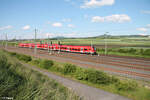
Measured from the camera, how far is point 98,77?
14766mm

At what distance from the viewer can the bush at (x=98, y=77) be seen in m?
14.6

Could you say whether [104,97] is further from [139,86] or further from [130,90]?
[139,86]

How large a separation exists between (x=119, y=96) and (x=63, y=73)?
9729mm

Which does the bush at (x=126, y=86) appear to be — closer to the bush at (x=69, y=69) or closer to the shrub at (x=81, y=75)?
the shrub at (x=81, y=75)

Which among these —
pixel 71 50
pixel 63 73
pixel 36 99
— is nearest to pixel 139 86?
pixel 63 73

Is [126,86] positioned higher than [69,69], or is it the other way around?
[69,69]

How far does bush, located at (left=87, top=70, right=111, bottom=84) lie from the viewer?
47.9 feet

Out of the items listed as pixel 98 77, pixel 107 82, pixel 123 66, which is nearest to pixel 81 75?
pixel 98 77

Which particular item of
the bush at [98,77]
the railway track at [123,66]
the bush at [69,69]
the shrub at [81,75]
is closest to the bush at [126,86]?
the bush at [98,77]

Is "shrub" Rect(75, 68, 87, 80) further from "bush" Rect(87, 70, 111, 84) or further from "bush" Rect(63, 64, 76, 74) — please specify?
"bush" Rect(63, 64, 76, 74)

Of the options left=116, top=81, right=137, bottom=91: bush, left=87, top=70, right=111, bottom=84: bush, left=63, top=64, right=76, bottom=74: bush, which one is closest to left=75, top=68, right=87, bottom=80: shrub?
left=87, top=70, right=111, bottom=84: bush

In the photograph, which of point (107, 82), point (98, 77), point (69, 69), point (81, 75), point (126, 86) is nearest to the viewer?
point (126, 86)

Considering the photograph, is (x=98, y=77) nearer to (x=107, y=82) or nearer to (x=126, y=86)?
(x=107, y=82)

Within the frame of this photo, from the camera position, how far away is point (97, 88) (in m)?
13.6
